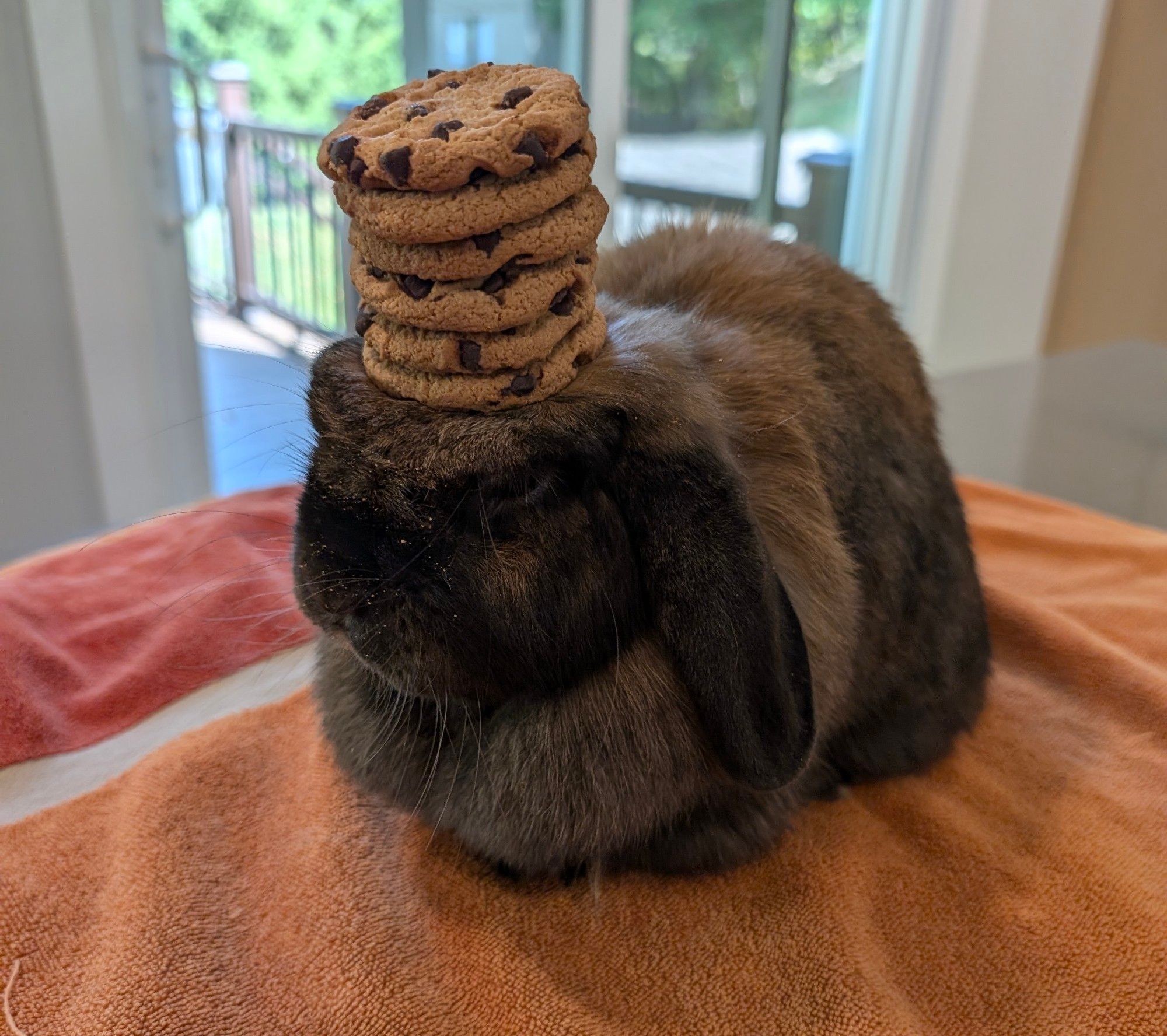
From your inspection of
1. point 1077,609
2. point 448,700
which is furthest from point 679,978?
point 1077,609

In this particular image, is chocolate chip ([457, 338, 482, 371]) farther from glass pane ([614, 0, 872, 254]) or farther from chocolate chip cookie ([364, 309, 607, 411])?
glass pane ([614, 0, 872, 254])

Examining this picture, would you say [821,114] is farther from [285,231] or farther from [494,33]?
[285,231]

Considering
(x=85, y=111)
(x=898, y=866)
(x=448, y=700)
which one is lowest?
(x=898, y=866)

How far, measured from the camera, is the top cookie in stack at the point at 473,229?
715 mm

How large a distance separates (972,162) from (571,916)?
2.84 meters

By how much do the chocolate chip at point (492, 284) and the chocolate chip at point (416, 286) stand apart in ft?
0.13

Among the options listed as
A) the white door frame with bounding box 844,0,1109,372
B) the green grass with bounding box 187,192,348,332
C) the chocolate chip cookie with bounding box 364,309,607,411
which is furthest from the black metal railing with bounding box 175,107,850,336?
the chocolate chip cookie with bounding box 364,309,607,411

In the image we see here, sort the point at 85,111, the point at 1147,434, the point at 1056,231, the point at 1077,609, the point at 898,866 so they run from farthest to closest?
the point at 1056,231 → the point at 1147,434 → the point at 85,111 → the point at 1077,609 → the point at 898,866

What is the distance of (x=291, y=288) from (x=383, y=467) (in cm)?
254

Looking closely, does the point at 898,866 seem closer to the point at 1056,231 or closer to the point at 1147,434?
the point at 1147,434

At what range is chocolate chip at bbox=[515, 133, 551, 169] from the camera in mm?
714

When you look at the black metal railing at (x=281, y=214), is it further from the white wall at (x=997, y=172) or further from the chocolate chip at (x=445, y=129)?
the chocolate chip at (x=445, y=129)

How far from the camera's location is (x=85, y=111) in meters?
1.92

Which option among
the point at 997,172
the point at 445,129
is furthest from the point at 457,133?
the point at 997,172
